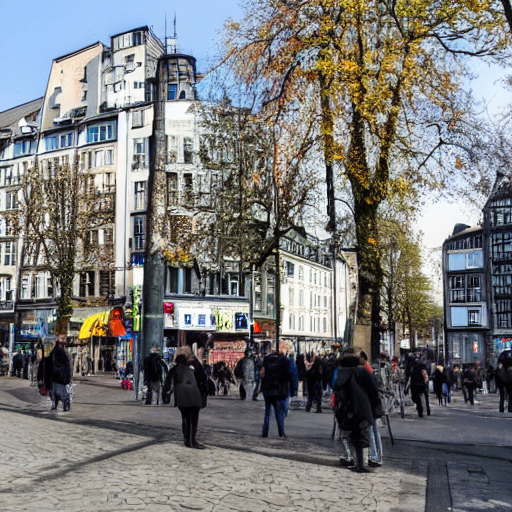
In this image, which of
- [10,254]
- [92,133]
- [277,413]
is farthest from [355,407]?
[10,254]

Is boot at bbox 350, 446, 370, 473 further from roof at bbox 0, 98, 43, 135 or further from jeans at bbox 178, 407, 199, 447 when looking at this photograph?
roof at bbox 0, 98, 43, 135

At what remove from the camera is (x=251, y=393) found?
30.5 metres

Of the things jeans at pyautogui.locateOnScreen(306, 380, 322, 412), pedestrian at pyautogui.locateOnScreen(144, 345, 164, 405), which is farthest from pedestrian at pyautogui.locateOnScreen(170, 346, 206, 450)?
jeans at pyautogui.locateOnScreen(306, 380, 322, 412)

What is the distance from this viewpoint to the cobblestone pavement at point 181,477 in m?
8.15

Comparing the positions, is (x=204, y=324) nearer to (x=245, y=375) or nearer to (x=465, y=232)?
(x=245, y=375)

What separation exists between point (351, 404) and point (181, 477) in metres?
2.52

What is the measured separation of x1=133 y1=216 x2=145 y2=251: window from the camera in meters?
60.8

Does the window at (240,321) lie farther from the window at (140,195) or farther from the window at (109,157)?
the window at (109,157)

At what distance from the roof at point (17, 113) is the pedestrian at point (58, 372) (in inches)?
2271

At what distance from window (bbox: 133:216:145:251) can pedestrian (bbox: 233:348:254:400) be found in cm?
3209

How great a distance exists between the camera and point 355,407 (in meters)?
10.9

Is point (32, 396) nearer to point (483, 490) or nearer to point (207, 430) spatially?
point (207, 430)

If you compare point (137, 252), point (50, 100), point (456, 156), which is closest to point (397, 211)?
point (456, 156)

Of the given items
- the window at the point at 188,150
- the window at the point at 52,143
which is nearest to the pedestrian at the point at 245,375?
the window at the point at 188,150
